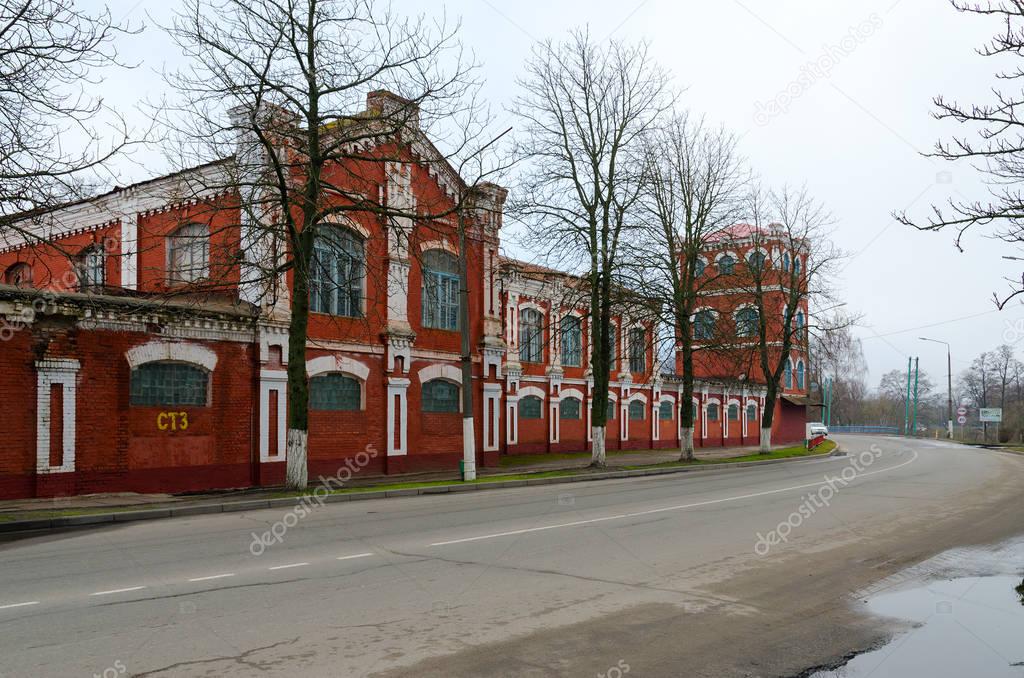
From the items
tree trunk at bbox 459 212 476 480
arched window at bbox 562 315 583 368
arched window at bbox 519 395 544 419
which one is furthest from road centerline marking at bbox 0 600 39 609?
arched window at bbox 562 315 583 368

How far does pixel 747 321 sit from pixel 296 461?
80.8ft

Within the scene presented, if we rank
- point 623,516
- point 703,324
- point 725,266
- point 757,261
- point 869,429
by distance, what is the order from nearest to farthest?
point 623,516 < point 703,324 < point 725,266 < point 757,261 < point 869,429

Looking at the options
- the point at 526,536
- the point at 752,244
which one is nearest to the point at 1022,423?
the point at 752,244

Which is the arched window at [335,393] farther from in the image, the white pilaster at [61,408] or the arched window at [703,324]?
the arched window at [703,324]

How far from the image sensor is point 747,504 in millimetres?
15969

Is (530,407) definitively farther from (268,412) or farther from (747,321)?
(268,412)

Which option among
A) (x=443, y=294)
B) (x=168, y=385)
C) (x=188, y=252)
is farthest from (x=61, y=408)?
(x=443, y=294)

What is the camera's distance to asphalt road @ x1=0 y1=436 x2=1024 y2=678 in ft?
19.2

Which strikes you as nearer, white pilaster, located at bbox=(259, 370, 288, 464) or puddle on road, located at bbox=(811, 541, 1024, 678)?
puddle on road, located at bbox=(811, 541, 1024, 678)

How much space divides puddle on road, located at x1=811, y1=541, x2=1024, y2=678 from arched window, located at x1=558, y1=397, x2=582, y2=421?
87.2 ft

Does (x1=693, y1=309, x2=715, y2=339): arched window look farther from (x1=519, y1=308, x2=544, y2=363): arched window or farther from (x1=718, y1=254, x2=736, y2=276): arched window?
(x1=519, y1=308, x2=544, y2=363): arched window

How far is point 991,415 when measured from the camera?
6981 centimetres

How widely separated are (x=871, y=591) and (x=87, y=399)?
52.3 ft

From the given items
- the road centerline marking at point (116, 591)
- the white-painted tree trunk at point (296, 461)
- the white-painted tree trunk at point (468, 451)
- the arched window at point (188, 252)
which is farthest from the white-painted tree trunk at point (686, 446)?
the road centerline marking at point (116, 591)
